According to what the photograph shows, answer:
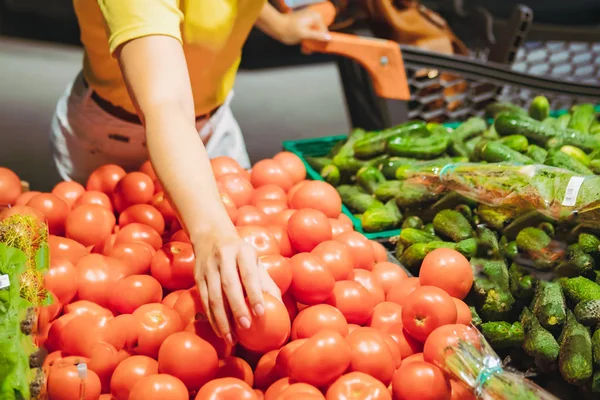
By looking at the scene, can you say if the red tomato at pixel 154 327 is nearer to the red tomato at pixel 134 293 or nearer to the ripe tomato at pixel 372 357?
the red tomato at pixel 134 293

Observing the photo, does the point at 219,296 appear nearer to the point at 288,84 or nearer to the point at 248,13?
the point at 248,13

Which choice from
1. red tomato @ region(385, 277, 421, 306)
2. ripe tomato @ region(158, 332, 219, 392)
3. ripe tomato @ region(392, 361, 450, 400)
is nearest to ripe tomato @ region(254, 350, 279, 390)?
ripe tomato @ region(158, 332, 219, 392)

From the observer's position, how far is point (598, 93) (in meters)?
2.86

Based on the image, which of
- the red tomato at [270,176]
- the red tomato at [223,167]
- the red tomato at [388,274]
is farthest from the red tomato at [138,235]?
the red tomato at [388,274]

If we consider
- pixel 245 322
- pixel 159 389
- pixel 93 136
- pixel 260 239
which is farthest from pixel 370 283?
pixel 93 136

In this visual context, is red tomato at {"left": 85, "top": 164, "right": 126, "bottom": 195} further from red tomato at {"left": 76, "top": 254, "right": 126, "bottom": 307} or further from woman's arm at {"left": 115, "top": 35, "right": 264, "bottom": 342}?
woman's arm at {"left": 115, "top": 35, "right": 264, "bottom": 342}

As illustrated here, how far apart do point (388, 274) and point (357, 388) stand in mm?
522

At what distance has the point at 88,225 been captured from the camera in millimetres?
1724

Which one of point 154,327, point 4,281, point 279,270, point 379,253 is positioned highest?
point 4,281

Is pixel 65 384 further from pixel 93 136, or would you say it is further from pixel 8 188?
pixel 93 136

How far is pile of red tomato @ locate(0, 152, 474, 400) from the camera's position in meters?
1.25

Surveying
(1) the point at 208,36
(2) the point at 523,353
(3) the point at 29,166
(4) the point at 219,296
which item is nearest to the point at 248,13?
(1) the point at 208,36

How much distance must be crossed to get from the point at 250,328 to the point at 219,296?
10cm

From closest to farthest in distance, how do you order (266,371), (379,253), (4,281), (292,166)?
1. (4,281)
2. (266,371)
3. (379,253)
4. (292,166)
